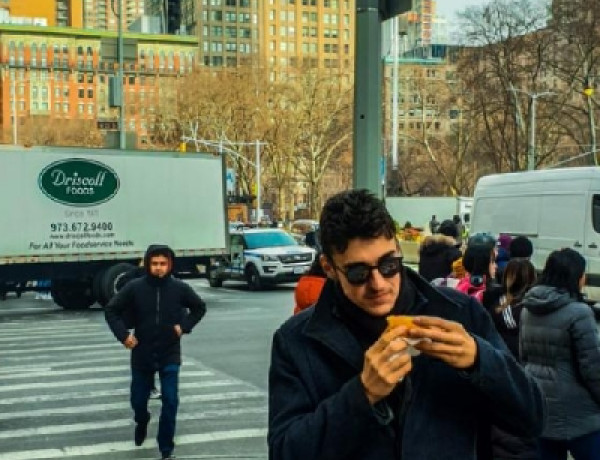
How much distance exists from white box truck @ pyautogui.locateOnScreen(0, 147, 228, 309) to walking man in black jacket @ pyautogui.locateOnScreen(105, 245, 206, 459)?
12.7 meters

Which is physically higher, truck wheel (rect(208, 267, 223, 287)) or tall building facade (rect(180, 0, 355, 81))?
tall building facade (rect(180, 0, 355, 81))

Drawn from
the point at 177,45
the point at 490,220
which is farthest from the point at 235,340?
the point at 177,45

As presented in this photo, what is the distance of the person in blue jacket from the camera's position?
2.36 m

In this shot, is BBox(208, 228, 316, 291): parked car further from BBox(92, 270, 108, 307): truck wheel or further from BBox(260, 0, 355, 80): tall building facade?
BBox(260, 0, 355, 80): tall building facade

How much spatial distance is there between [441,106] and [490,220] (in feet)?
155

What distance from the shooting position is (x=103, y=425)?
30.5 feet

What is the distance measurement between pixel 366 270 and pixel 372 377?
0.28 m

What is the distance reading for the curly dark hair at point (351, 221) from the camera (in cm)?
249

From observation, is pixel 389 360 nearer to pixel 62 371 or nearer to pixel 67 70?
pixel 62 371

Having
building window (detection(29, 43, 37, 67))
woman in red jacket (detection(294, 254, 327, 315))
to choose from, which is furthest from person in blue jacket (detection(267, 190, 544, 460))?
building window (detection(29, 43, 37, 67))

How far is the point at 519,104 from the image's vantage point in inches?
2114

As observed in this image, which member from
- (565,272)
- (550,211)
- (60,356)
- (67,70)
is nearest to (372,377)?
(565,272)

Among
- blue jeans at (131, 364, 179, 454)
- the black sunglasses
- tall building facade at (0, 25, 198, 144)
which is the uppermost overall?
tall building facade at (0, 25, 198, 144)

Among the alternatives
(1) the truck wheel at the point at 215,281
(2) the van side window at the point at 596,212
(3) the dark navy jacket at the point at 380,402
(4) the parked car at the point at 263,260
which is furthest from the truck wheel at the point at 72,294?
(3) the dark navy jacket at the point at 380,402
